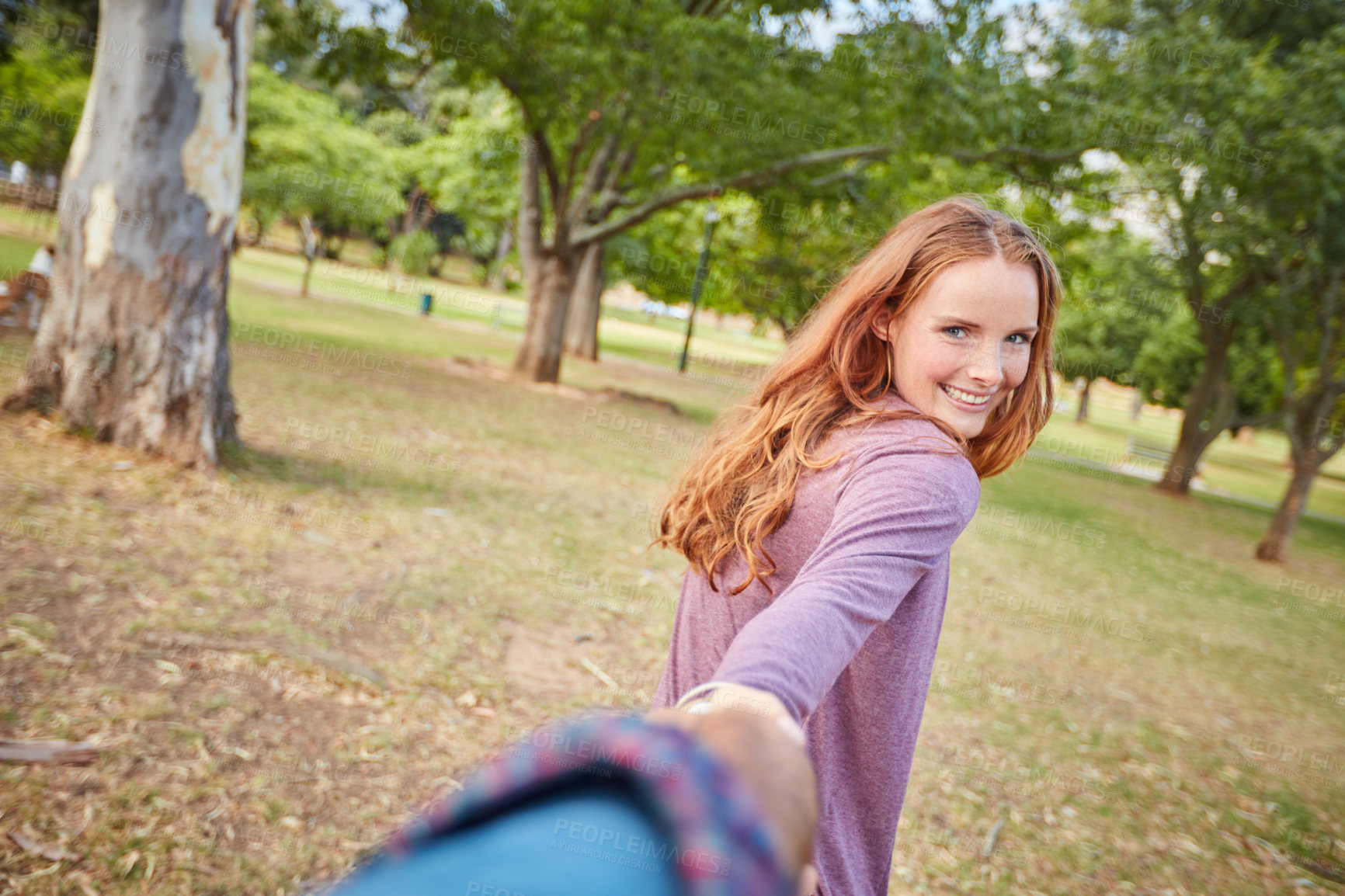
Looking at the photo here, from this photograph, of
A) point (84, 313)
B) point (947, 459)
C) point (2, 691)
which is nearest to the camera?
point (947, 459)

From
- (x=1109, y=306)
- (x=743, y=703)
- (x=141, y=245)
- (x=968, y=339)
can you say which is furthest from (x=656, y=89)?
(x=1109, y=306)

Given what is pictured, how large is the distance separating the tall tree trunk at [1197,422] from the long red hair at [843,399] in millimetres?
21670

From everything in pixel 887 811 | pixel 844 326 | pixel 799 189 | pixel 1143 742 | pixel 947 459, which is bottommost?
pixel 1143 742

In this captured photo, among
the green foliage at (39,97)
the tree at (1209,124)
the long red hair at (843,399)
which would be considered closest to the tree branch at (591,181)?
the tree at (1209,124)

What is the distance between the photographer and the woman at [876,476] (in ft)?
4.03

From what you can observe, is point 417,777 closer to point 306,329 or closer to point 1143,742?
point 1143,742

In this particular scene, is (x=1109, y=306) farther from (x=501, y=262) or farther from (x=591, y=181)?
(x=501, y=262)

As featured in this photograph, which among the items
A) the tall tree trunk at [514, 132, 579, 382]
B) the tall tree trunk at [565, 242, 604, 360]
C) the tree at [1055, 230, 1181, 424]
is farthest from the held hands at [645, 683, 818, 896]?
the tall tree trunk at [565, 242, 604, 360]

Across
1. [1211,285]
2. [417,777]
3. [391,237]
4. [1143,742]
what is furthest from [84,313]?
[391,237]

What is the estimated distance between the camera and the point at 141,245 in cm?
584

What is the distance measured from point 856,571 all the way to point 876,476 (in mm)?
202

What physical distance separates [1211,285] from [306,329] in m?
19.4

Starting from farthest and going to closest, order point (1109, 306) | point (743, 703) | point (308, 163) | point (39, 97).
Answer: point (1109, 306) → point (308, 163) → point (39, 97) → point (743, 703)

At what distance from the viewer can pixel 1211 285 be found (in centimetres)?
1961
